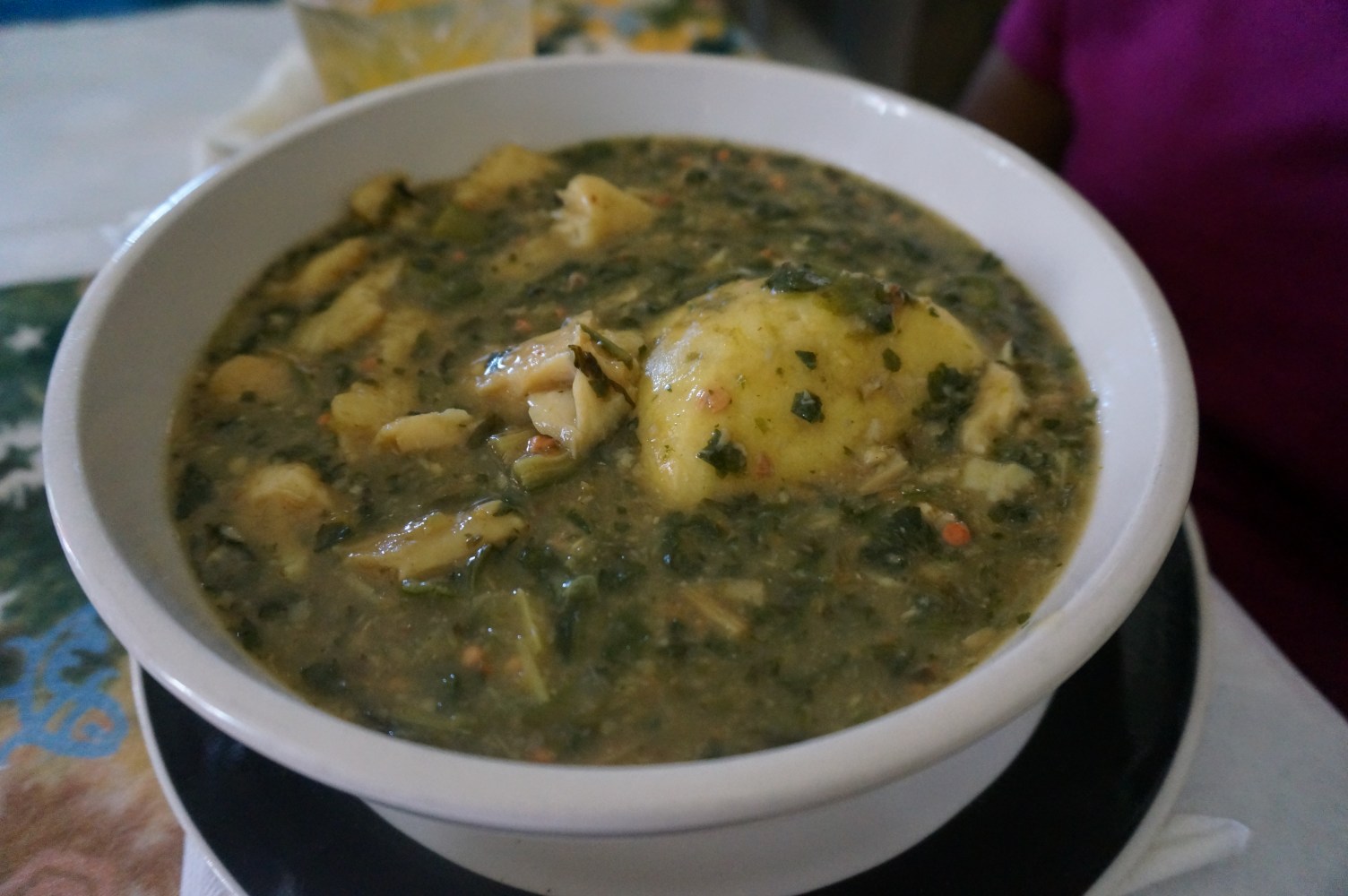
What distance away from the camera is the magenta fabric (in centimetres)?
192

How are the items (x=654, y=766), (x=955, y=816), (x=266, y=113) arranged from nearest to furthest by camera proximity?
(x=654, y=766) → (x=955, y=816) → (x=266, y=113)

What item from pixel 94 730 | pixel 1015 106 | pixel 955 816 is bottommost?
pixel 94 730

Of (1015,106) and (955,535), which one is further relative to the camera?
(1015,106)

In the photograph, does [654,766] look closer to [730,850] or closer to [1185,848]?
[730,850]

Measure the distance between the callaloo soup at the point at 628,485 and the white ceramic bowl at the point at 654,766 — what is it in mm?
81

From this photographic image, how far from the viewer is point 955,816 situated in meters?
1.18

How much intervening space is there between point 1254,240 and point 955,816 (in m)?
1.60

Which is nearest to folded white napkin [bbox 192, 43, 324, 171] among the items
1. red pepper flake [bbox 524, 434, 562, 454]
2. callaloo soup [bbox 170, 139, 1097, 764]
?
callaloo soup [bbox 170, 139, 1097, 764]

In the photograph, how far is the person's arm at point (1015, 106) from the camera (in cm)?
256

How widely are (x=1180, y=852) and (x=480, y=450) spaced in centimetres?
113

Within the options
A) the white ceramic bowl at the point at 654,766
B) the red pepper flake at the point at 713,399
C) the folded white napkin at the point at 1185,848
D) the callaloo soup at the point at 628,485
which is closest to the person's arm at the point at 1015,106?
the white ceramic bowl at the point at 654,766

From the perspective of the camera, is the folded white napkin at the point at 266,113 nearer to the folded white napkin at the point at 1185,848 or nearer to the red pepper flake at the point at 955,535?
the red pepper flake at the point at 955,535

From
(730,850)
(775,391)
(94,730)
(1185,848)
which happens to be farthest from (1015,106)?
(94,730)

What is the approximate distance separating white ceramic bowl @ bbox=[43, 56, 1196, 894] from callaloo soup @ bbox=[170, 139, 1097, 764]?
0.27 feet
